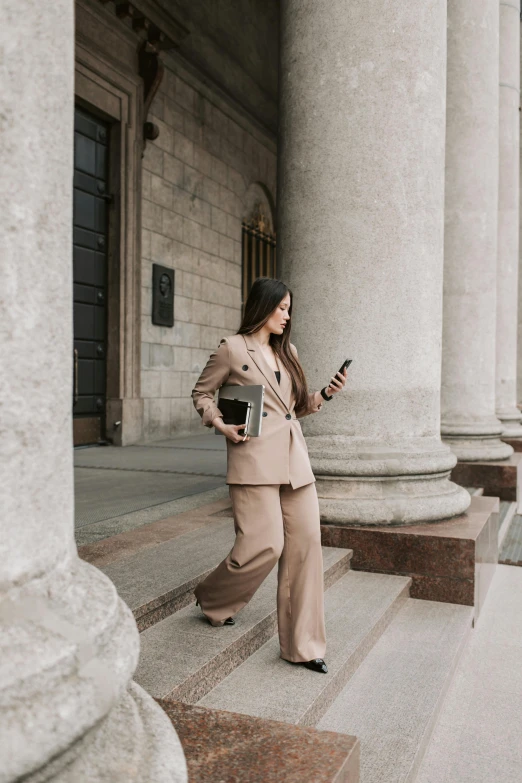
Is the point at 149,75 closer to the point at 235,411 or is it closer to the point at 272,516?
the point at 235,411

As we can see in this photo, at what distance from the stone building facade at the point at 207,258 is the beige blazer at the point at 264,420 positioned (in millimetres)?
1106

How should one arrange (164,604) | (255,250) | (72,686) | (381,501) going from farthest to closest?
(255,250), (381,501), (164,604), (72,686)

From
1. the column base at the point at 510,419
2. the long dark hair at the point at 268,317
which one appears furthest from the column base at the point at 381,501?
the column base at the point at 510,419

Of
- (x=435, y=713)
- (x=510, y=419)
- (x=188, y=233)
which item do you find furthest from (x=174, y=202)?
(x=435, y=713)

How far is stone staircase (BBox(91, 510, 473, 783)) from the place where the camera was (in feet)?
7.82

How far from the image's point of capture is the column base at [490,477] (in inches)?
345

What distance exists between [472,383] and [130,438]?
5.75 m

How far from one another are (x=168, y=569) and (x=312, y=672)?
1135 millimetres

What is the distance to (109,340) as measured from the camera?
40.1ft

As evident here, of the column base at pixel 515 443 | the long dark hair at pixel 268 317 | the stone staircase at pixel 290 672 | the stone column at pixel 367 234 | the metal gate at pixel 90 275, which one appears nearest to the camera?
the stone staircase at pixel 290 672

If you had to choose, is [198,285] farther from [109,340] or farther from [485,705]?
[485,705]

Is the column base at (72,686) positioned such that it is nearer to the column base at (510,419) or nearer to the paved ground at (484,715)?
the paved ground at (484,715)

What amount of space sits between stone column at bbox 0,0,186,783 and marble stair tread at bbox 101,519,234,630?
1997mm

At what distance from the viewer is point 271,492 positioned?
11.5 feet
